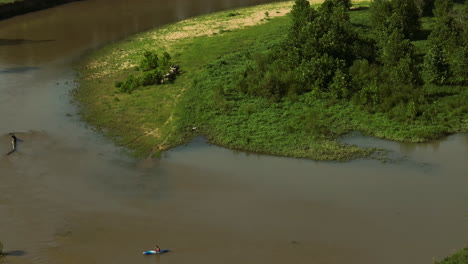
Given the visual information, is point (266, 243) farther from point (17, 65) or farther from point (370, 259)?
point (17, 65)

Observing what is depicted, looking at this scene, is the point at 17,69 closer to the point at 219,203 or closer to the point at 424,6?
the point at 219,203

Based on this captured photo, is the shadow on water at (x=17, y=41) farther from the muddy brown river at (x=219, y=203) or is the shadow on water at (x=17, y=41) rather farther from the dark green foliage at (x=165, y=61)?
the muddy brown river at (x=219, y=203)

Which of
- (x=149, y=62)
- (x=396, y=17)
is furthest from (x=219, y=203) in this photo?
(x=396, y=17)

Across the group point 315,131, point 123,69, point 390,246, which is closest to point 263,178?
point 315,131

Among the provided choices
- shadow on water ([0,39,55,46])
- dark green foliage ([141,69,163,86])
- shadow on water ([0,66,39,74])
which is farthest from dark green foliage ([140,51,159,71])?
shadow on water ([0,39,55,46])

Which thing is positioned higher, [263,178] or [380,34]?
[380,34]

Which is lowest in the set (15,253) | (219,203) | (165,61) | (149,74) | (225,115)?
(15,253)

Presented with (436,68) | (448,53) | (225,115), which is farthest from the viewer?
(448,53)
